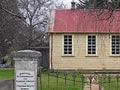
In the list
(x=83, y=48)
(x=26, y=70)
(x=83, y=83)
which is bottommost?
(x=83, y=83)

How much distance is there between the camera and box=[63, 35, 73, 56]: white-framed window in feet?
98.9

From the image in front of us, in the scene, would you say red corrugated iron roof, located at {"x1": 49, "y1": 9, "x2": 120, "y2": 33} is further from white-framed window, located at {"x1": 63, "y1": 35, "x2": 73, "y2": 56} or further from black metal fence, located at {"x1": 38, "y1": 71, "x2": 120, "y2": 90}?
black metal fence, located at {"x1": 38, "y1": 71, "x2": 120, "y2": 90}

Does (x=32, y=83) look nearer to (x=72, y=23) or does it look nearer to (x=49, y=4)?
(x=72, y=23)

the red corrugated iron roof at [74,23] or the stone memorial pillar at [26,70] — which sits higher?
the red corrugated iron roof at [74,23]

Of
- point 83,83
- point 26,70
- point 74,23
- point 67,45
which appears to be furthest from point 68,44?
point 26,70

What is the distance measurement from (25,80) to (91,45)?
21442 millimetres

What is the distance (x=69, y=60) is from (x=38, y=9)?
25187 millimetres

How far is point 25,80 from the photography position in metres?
9.05

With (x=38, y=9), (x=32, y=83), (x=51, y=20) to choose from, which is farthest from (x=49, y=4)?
(x=32, y=83)

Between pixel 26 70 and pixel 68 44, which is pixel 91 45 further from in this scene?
pixel 26 70

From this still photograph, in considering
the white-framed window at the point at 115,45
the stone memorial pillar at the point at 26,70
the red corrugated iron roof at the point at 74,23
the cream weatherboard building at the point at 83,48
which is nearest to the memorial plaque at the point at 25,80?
the stone memorial pillar at the point at 26,70

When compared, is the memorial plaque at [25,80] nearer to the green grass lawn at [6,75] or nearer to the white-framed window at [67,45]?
the green grass lawn at [6,75]

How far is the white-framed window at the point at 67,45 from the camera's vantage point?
30.2 meters

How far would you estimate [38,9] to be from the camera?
5412 cm
